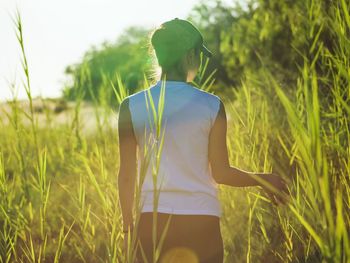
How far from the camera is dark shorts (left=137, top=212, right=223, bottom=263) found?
65.0 inches

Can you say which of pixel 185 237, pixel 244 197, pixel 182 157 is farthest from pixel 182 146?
pixel 244 197

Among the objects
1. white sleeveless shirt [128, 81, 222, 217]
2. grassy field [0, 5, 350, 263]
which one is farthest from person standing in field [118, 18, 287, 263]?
grassy field [0, 5, 350, 263]

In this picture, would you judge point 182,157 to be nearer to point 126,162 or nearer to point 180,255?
point 126,162

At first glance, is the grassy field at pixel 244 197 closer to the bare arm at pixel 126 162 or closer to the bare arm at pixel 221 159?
the bare arm at pixel 126 162

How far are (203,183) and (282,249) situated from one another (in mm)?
864

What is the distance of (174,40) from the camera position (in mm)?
1690

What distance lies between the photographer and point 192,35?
171 cm

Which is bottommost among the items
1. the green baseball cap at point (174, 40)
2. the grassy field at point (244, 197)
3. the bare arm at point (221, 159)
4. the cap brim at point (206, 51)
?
the grassy field at point (244, 197)

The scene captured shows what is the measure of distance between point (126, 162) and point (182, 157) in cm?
19

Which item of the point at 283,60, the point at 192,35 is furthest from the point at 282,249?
the point at 283,60

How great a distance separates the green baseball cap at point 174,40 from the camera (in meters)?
1.69

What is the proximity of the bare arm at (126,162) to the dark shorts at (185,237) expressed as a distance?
87 millimetres

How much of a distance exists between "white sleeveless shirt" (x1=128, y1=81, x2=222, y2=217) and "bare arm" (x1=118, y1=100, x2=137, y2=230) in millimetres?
38

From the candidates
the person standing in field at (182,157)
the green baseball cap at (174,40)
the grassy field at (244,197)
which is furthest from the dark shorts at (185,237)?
the green baseball cap at (174,40)
